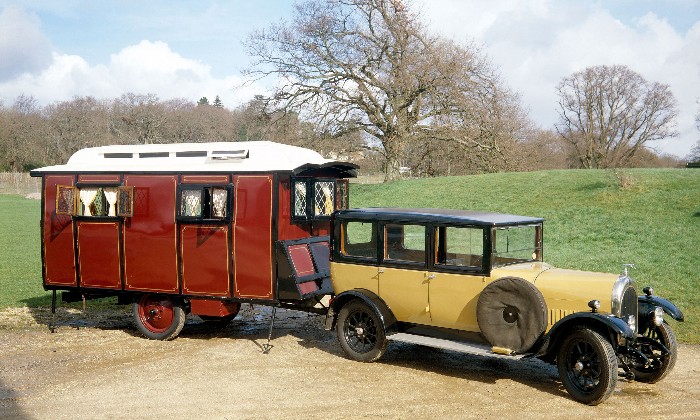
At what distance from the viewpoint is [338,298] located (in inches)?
402

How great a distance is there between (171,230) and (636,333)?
7.39 m

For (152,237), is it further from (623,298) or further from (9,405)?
(623,298)

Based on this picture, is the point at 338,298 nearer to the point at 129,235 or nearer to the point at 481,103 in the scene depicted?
the point at 129,235

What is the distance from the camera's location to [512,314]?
852 centimetres

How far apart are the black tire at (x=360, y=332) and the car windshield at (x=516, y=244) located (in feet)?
6.51

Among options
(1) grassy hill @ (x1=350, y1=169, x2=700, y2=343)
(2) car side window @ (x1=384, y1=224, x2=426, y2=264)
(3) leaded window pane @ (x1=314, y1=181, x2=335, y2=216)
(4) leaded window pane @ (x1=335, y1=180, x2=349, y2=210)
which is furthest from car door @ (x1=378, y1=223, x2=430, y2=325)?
(1) grassy hill @ (x1=350, y1=169, x2=700, y2=343)

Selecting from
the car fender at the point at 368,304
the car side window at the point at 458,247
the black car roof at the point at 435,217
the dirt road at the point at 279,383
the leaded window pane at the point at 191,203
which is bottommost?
the dirt road at the point at 279,383

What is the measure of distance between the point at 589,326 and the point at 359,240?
12.0 ft

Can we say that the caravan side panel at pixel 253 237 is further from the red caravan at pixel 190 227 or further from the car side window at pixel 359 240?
the car side window at pixel 359 240

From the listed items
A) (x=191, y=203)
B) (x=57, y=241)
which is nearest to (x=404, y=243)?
(x=191, y=203)

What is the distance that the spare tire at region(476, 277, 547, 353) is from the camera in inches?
330

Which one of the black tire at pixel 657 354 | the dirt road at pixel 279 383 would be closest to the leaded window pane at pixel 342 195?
the dirt road at pixel 279 383

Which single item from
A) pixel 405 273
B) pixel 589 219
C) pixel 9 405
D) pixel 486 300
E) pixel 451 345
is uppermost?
pixel 589 219

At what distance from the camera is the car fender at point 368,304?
32.0ft
